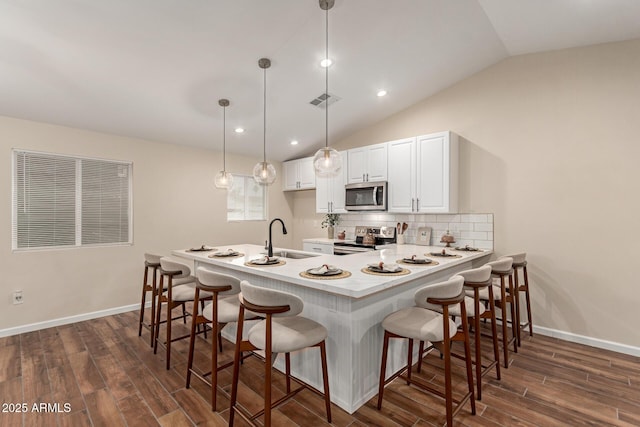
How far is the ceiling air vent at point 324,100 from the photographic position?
394cm

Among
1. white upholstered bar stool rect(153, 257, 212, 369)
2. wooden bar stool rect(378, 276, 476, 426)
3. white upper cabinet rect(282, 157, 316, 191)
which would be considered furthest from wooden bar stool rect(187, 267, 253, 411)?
white upper cabinet rect(282, 157, 316, 191)

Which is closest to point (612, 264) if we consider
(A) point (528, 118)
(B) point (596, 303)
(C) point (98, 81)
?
(B) point (596, 303)

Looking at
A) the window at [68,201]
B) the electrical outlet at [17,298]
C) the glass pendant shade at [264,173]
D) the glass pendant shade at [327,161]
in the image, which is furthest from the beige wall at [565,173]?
the electrical outlet at [17,298]

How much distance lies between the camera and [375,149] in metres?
4.51

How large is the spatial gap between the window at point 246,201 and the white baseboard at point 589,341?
457cm

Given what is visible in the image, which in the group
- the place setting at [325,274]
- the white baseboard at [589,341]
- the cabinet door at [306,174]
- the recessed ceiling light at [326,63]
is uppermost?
the recessed ceiling light at [326,63]

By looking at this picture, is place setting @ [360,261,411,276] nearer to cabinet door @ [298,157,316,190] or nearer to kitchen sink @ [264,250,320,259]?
kitchen sink @ [264,250,320,259]

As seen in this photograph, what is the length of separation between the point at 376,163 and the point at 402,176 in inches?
18.7

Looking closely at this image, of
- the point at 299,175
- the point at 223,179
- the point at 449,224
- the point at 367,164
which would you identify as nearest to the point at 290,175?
the point at 299,175

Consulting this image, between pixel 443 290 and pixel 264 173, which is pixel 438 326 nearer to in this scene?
pixel 443 290

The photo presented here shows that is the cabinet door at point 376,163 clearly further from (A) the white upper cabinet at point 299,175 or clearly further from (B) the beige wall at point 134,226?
(B) the beige wall at point 134,226

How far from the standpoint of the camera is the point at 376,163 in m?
4.50

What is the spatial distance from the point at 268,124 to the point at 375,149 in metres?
1.60

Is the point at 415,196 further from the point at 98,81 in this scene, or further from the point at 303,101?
the point at 98,81
